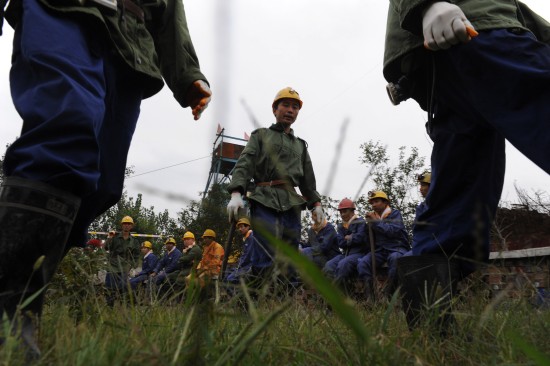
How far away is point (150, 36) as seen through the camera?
73.9 inches

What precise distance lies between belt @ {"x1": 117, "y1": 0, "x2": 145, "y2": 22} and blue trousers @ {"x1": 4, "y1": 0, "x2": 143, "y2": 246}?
18cm

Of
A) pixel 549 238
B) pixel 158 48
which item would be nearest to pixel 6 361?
pixel 158 48

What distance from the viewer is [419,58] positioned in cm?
177

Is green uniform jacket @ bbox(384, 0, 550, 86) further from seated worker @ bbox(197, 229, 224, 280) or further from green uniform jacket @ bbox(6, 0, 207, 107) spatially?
seated worker @ bbox(197, 229, 224, 280)

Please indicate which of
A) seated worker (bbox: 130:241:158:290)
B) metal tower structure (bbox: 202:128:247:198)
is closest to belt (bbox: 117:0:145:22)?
seated worker (bbox: 130:241:158:290)

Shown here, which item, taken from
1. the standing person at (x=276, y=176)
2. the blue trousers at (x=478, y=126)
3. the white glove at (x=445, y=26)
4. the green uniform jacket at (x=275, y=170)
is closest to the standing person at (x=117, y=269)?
the blue trousers at (x=478, y=126)

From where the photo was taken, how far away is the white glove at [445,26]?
4.84ft

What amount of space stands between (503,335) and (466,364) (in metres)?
0.19

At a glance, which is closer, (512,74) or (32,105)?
(32,105)

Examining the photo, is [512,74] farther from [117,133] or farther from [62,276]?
[62,276]

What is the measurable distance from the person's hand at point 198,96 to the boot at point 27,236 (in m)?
0.99

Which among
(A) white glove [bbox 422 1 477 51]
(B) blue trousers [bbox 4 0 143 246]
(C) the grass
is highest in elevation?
(A) white glove [bbox 422 1 477 51]

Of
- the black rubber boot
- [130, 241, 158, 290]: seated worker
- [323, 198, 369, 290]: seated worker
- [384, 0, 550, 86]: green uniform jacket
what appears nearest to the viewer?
[384, 0, 550, 86]: green uniform jacket

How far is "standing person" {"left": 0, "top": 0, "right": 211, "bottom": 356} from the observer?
115 cm
